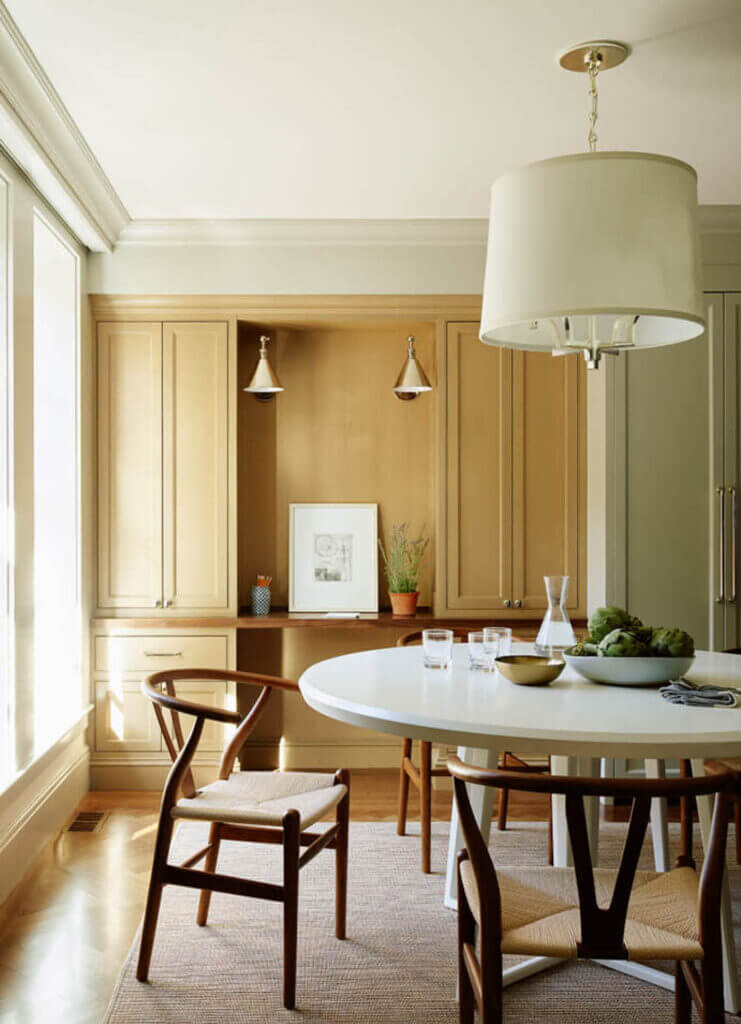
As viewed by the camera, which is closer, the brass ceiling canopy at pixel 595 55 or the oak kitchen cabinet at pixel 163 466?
the brass ceiling canopy at pixel 595 55

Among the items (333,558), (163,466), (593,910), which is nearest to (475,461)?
(333,558)

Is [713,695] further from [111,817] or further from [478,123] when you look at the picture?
[111,817]

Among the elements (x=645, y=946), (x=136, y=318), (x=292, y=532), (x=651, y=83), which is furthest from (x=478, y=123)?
(x=645, y=946)

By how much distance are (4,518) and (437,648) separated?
1616 millimetres

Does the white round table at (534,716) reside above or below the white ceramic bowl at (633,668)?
below

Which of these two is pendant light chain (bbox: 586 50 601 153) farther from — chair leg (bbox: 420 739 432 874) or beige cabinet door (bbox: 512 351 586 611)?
chair leg (bbox: 420 739 432 874)

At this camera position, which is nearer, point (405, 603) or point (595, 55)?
point (595, 55)

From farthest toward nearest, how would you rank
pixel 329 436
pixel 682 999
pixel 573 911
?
1. pixel 329 436
2. pixel 682 999
3. pixel 573 911

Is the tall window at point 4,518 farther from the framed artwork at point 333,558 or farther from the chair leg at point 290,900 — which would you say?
the framed artwork at point 333,558

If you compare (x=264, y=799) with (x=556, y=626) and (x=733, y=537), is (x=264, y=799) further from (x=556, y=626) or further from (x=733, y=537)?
(x=733, y=537)

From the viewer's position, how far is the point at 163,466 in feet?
13.9

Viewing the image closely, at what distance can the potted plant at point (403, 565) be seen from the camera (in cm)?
432

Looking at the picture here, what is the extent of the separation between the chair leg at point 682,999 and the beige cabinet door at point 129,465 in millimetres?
2915

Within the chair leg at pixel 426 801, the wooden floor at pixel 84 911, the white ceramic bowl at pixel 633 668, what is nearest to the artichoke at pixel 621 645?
the white ceramic bowl at pixel 633 668
